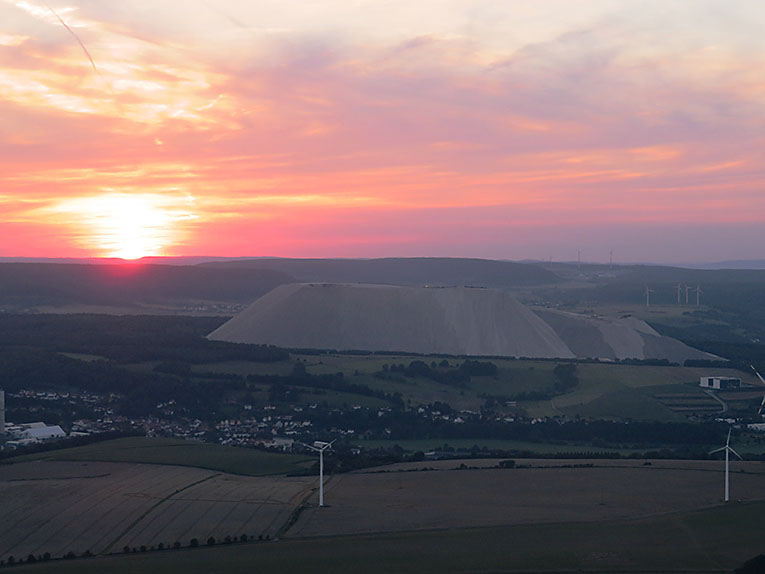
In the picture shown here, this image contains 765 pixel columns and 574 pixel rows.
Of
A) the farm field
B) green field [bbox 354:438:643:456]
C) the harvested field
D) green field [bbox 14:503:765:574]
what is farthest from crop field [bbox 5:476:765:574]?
the farm field

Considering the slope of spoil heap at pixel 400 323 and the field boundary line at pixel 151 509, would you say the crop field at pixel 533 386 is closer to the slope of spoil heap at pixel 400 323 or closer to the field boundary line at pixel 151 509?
the slope of spoil heap at pixel 400 323

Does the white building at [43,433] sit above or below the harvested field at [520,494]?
below

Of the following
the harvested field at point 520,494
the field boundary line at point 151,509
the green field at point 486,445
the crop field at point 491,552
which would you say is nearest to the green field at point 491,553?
the crop field at point 491,552

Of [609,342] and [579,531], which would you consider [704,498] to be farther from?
[609,342]

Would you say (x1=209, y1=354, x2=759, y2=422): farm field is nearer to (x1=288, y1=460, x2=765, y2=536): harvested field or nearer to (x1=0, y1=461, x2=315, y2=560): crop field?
(x1=288, y1=460, x2=765, y2=536): harvested field

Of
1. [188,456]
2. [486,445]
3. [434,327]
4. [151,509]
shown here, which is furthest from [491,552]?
[434,327]

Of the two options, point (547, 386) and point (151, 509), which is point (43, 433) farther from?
point (547, 386)
